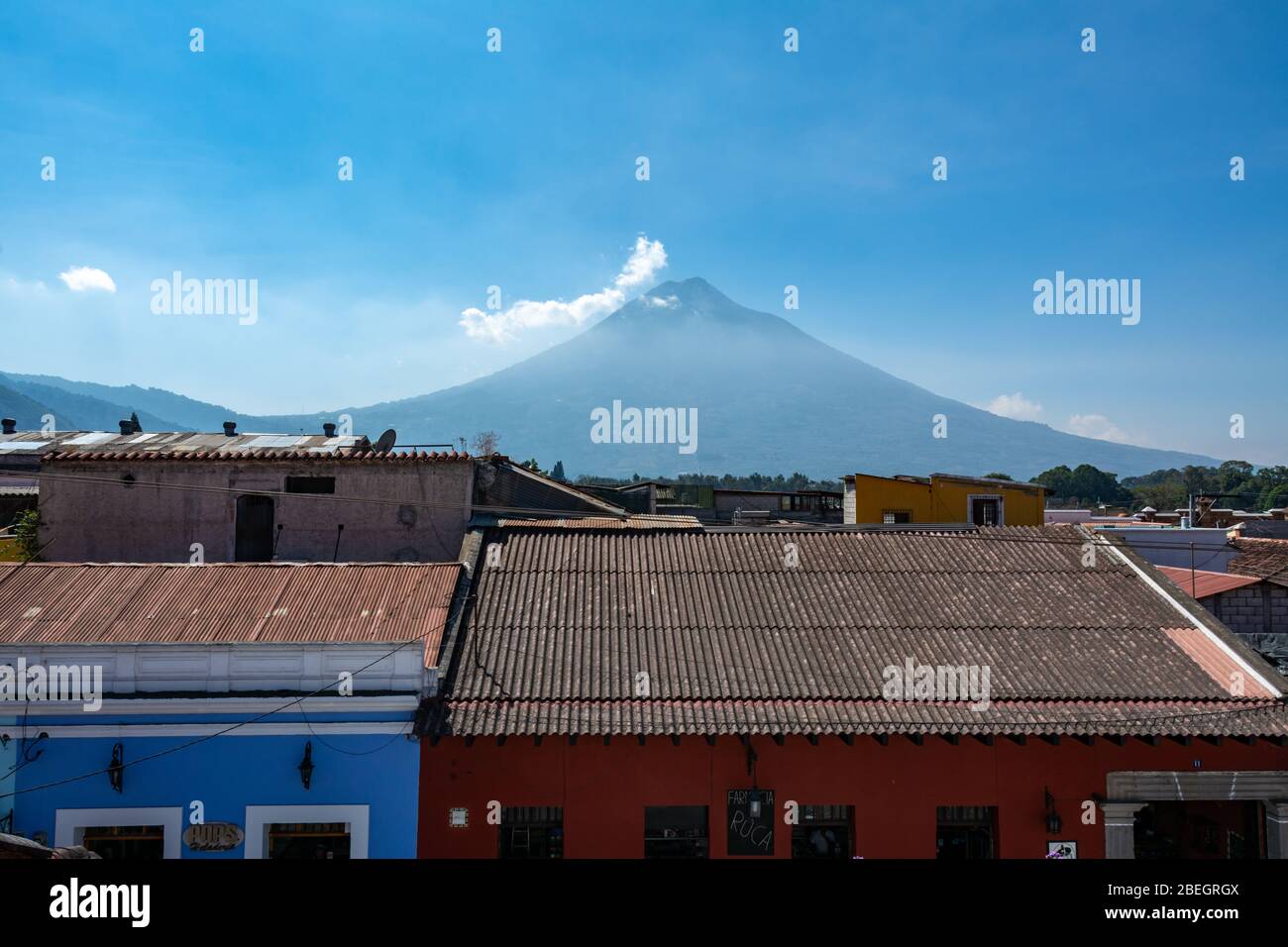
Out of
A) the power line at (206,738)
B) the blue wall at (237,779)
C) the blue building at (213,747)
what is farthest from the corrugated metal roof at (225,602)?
the blue wall at (237,779)

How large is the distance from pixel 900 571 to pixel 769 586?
7.47 feet

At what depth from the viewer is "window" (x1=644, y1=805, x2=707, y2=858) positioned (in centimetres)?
961

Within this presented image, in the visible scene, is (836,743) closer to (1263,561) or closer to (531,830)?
(531,830)

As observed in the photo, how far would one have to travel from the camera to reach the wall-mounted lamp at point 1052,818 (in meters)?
9.59

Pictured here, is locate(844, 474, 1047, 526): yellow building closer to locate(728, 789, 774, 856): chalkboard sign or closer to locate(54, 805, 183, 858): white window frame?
locate(728, 789, 774, 856): chalkboard sign

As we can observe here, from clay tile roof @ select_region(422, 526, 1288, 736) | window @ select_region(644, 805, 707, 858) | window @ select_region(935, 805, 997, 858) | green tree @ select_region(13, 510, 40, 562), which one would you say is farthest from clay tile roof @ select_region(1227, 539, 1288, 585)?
green tree @ select_region(13, 510, 40, 562)

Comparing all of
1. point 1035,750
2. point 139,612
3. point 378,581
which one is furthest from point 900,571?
point 139,612

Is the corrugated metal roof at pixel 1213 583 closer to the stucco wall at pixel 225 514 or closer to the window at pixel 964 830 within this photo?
the window at pixel 964 830

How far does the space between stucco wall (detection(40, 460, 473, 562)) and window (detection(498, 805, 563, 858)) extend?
21.6 feet

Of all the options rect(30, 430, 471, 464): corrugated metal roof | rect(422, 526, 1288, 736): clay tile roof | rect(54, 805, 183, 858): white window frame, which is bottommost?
rect(54, 805, 183, 858): white window frame

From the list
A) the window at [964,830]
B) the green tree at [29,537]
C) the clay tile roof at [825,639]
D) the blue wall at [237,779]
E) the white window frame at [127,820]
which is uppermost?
the green tree at [29,537]

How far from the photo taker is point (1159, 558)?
77.3 ft

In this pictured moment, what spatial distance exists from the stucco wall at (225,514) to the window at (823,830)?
27.5 ft
